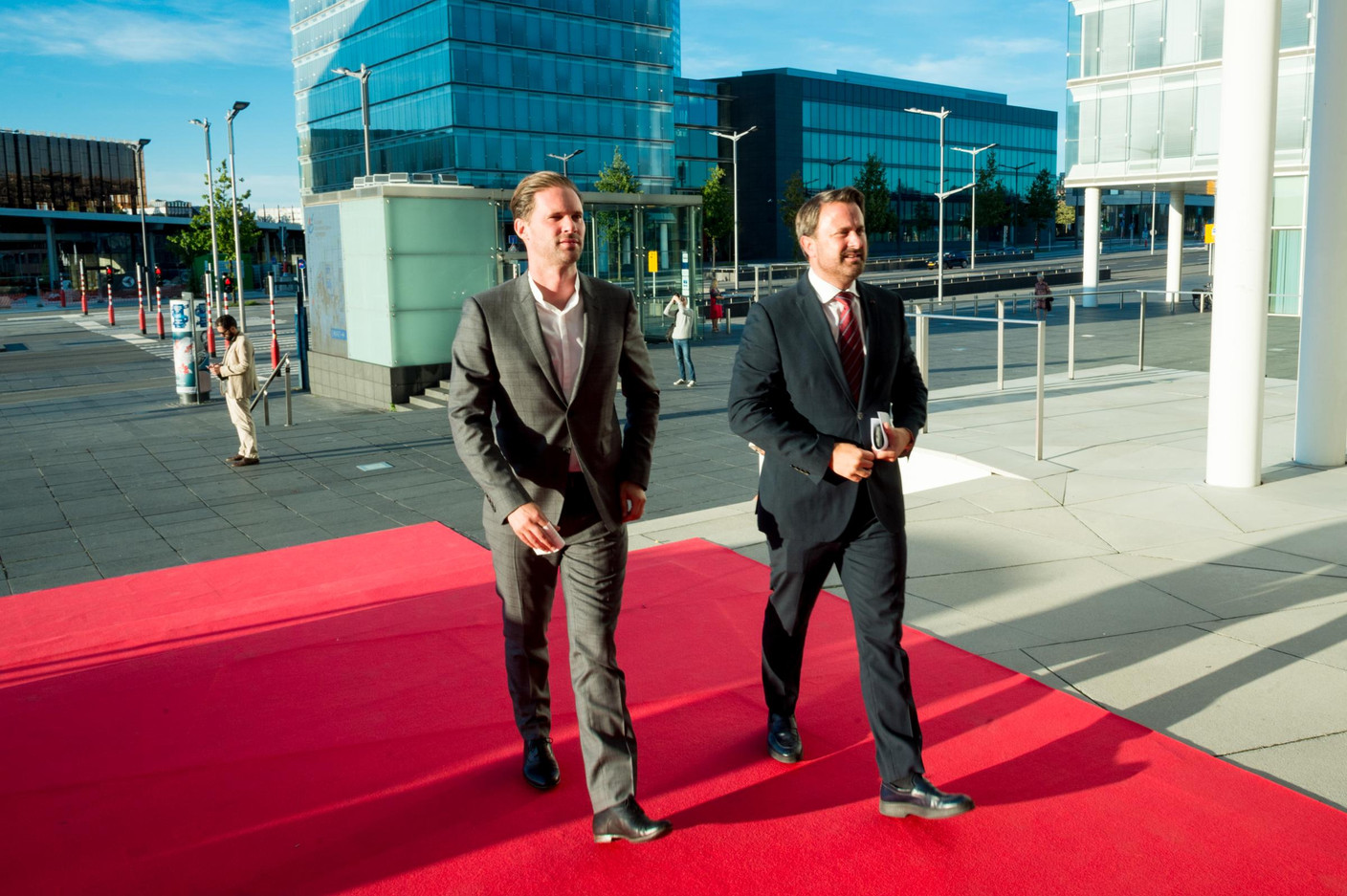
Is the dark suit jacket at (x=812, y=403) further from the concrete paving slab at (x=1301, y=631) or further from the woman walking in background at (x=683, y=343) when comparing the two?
the woman walking in background at (x=683, y=343)

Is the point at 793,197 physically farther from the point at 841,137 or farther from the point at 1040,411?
the point at 1040,411

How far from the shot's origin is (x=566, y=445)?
3266mm

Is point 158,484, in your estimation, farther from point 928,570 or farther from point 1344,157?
point 1344,157

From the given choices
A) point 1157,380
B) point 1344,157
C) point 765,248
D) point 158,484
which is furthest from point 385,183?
point 765,248

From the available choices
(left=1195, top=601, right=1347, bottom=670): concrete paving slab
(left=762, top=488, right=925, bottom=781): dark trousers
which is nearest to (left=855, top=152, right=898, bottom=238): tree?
(left=1195, top=601, right=1347, bottom=670): concrete paving slab

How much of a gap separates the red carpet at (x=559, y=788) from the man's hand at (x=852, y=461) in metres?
1.06

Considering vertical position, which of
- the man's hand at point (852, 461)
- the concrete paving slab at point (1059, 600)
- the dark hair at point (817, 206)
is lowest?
the concrete paving slab at point (1059, 600)

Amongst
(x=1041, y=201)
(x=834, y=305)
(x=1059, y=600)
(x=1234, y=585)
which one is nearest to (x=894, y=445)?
(x=834, y=305)

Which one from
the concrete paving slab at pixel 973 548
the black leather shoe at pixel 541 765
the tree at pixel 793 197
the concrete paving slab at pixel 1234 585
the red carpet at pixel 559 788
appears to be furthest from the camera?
the tree at pixel 793 197

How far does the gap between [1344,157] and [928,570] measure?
468 cm

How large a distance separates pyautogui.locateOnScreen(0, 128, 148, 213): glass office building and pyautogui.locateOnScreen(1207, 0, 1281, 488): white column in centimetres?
9127

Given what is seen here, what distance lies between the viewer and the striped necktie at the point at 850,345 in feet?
11.4

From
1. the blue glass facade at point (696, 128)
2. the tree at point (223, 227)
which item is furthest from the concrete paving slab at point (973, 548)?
the blue glass facade at point (696, 128)

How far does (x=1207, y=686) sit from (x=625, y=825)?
2.56 metres
